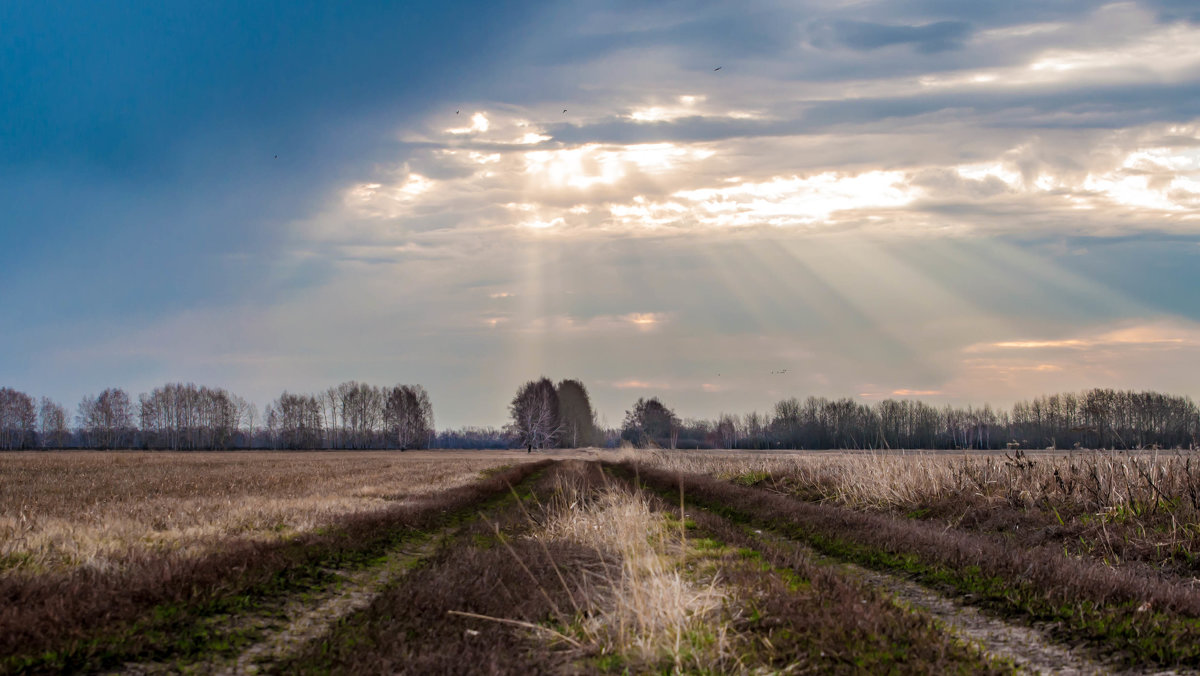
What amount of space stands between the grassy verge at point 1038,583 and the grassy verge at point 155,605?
15.8 ft

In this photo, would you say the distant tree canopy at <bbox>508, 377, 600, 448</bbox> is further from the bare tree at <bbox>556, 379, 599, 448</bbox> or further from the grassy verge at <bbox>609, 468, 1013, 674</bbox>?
the grassy verge at <bbox>609, 468, 1013, 674</bbox>

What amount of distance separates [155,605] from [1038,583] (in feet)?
32.2

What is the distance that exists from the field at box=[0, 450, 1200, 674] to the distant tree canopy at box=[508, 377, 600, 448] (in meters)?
89.5

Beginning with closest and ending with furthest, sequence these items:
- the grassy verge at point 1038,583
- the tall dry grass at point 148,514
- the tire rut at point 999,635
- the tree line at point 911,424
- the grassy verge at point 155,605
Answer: the grassy verge at point 155,605 < the tire rut at point 999,635 < the grassy verge at point 1038,583 < the tall dry grass at point 148,514 < the tree line at point 911,424

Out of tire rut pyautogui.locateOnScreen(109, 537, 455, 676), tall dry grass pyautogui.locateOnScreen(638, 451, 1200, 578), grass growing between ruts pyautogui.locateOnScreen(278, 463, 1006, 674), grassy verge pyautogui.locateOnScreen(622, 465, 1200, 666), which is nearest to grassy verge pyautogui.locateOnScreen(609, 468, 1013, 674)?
grass growing between ruts pyautogui.locateOnScreen(278, 463, 1006, 674)

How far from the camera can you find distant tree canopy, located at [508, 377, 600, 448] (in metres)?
113

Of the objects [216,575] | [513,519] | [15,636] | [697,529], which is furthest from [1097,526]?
[15,636]

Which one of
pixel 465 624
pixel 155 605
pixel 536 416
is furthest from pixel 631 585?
pixel 536 416

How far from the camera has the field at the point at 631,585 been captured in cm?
595

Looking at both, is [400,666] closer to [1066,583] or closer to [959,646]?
[959,646]

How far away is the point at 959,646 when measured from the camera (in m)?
6.16

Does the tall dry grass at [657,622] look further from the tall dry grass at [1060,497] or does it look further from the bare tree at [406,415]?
the bare tree at [406,415]

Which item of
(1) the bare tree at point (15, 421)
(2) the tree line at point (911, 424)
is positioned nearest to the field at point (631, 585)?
(2) the tree line at point (911, 424)

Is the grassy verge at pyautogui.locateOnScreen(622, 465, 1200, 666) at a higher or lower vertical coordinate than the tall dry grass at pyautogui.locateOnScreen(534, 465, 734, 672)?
lower
